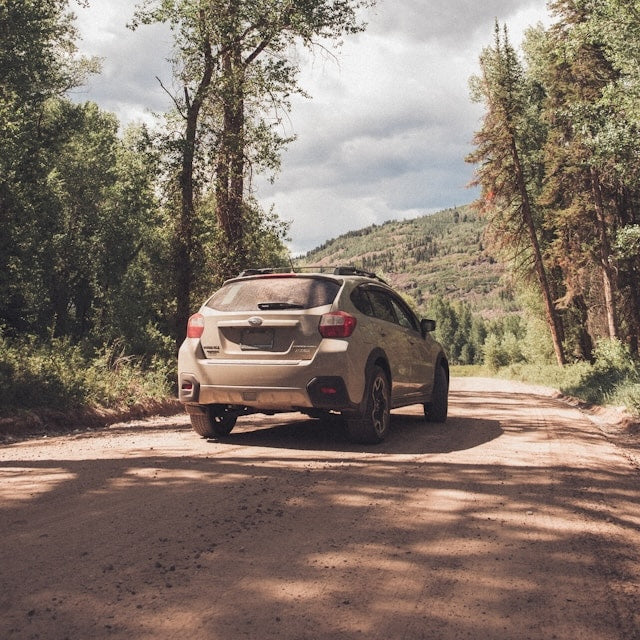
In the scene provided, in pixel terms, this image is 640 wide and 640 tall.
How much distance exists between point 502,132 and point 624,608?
33.1 m

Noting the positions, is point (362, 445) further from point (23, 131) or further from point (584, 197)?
point (584, 197)

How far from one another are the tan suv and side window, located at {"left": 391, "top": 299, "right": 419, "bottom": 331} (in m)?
0.94

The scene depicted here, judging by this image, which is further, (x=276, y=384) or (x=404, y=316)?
(x=404, y=316)

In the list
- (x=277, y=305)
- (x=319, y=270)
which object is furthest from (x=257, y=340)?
(x=319, y=270)

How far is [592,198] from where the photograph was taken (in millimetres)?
28359

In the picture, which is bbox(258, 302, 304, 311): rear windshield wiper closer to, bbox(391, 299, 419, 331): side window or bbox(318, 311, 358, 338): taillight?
bbox(318, 311, 358, 338): taillight

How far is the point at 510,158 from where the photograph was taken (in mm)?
33906

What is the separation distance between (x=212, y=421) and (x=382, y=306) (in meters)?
2.61

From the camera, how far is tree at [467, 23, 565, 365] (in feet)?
107

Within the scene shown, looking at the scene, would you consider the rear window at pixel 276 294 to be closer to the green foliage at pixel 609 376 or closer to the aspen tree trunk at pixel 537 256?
the green foliage at pixel 609 376

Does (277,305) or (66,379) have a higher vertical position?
Result: (277,305)

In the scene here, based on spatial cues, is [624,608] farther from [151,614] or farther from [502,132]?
[502,132]

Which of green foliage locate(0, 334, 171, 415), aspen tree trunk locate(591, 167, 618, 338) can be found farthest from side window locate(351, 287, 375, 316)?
aspen tree trunk locate(591, 167, 618, 338)

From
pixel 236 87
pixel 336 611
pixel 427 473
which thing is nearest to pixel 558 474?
pixel 427 473
